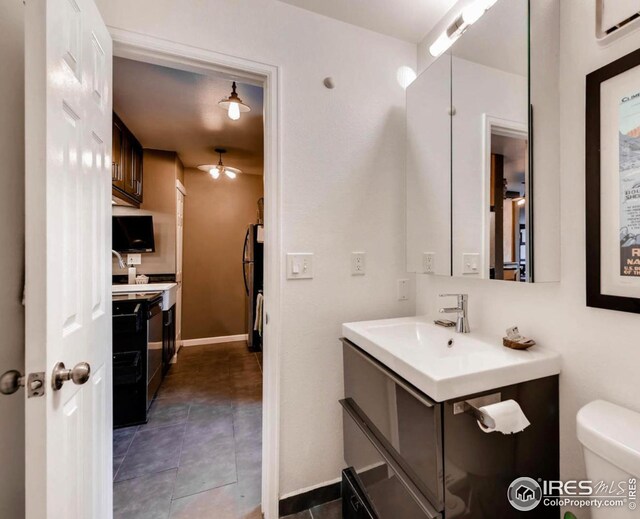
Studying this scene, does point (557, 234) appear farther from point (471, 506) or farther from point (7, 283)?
point (7, 283)

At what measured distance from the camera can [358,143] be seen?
1.58m

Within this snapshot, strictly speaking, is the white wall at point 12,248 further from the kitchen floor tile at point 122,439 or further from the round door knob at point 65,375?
the kitchen floor tile at point 122,439

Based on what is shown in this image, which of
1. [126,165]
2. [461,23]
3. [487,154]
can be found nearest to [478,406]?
[487,154]

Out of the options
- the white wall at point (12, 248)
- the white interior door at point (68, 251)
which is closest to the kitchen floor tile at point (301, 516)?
the white interior door at point (68, 251)

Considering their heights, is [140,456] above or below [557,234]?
below

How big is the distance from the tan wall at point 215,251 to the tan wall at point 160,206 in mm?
575

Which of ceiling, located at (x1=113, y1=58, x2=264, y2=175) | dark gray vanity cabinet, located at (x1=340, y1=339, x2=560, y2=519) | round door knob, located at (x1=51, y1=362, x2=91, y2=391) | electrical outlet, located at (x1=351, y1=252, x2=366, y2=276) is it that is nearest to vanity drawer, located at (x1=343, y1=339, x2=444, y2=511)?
dark gray vanity cabinet, located at (x1=340, y1=339, x2=560, y2=519)

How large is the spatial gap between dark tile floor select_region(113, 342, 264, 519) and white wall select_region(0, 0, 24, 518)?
0.82 meters

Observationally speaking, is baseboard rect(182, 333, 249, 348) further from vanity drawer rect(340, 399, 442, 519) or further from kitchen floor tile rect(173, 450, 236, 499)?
vanity drawer rect(340, 399, 442, 519)

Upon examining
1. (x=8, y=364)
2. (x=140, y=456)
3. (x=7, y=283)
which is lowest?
(x=140, y=456)

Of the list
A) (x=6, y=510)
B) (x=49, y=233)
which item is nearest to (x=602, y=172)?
(x=49, y=233)

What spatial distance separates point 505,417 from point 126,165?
3387 millimetres

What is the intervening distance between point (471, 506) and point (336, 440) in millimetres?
798

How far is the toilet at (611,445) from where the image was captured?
671 mm
